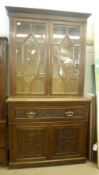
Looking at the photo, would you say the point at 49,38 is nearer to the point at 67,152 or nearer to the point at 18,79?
the point at 18,79

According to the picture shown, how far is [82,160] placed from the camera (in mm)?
2830

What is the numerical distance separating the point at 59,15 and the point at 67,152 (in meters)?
1.88

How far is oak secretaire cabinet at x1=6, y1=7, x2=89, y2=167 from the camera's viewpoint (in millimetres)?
2609

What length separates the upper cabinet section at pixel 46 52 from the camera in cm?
267

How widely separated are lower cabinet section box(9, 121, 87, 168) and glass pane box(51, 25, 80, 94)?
53 centimetres

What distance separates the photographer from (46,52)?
2758 mm

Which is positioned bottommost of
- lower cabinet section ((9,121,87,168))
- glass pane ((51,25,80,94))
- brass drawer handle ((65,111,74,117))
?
lower cabinet section ((9,121,87,168))

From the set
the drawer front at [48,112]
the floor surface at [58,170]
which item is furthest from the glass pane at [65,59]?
the floor surface at [58,170]

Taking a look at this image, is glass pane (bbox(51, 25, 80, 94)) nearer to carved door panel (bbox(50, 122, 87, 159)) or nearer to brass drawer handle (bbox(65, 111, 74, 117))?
brass drawer handle (bbox(65, 111, 74, 117))

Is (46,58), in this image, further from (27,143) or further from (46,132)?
(27,143)

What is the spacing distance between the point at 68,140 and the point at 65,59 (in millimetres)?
1140

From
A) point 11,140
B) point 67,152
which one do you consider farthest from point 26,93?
point 67,152

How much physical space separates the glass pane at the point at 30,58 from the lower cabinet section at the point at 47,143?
52cm

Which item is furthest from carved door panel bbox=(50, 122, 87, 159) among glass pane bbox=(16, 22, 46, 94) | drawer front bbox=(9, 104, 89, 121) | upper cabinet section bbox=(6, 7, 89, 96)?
glass pane bbox=(16, 22, 46, 94)
